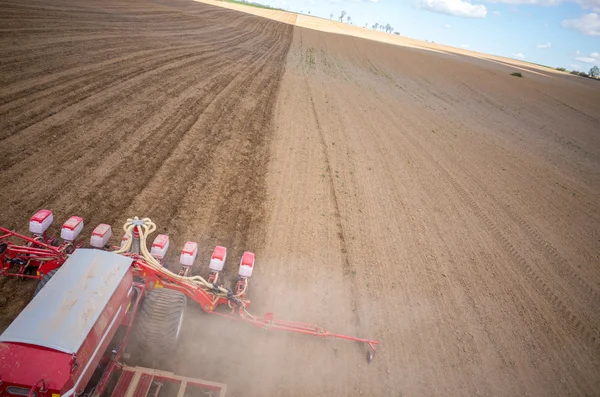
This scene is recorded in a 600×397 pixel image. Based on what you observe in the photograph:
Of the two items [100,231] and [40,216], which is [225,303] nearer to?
[100,231]

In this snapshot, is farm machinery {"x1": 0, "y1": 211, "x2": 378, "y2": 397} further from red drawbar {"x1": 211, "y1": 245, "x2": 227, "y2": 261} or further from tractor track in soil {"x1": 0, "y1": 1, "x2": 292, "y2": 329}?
tractor track in soil {"x1": 0, "y1": 1, "x2": 292, "y2": 329}

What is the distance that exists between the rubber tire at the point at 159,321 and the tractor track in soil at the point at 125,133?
1.69 m

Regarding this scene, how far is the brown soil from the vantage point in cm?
504

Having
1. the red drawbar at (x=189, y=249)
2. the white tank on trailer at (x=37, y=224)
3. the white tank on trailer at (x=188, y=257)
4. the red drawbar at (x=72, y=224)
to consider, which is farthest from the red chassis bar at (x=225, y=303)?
the white tank on trailer at (x=37, y=224)

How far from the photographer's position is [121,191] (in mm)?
6773

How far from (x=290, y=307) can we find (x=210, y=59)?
47.7 ft

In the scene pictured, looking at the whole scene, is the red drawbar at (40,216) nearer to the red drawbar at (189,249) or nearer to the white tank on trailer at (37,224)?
the white tank on trailer at (37,224)

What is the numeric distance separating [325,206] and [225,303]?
12.1 ft

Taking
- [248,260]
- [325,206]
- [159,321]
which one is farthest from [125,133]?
[159,321]

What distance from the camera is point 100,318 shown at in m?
3.17

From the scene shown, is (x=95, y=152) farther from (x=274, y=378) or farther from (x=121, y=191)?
(x=274, y=378)

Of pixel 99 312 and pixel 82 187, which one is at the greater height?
pixel 99 312

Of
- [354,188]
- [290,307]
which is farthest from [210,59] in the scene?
[290,307]

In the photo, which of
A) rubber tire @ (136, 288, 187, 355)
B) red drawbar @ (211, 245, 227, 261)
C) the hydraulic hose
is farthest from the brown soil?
red drawbar @ (211, 245, 227, 261)
